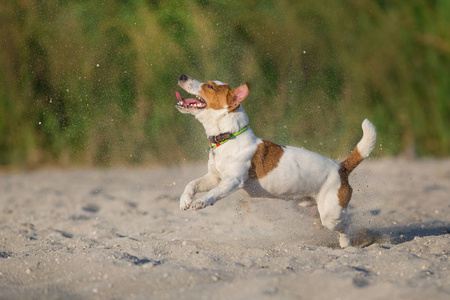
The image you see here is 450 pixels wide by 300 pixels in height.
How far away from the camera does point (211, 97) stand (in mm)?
4676

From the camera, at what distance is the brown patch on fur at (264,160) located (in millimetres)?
4602

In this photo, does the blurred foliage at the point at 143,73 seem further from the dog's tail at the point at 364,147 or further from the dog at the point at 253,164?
the dog at the point at 253,164

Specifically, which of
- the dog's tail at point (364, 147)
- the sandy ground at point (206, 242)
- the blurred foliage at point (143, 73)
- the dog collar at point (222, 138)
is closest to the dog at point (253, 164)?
the dog collar at point (222, 138)

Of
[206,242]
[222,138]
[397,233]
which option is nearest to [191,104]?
[222,138]

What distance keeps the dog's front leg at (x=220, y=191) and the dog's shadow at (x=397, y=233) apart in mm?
1389

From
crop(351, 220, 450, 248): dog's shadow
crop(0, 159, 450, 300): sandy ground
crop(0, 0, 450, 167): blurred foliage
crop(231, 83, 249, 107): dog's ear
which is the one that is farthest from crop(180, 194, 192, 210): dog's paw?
crop(0, 0, 450, 167): blurred foliage

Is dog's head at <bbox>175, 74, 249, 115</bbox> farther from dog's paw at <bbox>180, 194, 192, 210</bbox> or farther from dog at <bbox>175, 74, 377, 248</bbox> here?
dog's paw at <bbox>180, 194, 192, 210</bbox>

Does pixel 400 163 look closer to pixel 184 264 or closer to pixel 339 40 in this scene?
pixel 339 40

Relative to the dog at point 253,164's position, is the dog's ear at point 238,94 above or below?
above

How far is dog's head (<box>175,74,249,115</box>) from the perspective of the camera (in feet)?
15.2

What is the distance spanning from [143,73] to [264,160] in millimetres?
4908

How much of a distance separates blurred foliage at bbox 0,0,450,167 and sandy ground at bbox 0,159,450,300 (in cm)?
65

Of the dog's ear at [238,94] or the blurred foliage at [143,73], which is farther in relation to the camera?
the blurred foliage at [143,73]

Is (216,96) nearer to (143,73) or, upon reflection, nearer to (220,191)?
(220,191)
